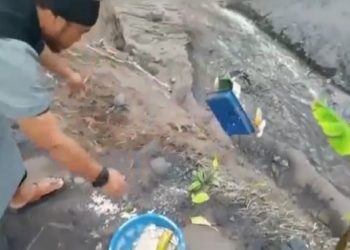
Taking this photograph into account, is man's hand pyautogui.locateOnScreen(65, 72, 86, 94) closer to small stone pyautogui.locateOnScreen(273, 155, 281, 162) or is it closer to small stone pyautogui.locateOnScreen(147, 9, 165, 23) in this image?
small stone pyautogui.locateOnScreen(147, 9, 165, 23)

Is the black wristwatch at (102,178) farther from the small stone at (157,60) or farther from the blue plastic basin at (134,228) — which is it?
the small stone at (157,60)

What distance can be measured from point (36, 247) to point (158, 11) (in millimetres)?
1595

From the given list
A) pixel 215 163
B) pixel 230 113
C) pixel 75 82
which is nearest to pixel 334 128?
pixel 230 113

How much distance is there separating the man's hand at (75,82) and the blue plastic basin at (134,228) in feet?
2.49

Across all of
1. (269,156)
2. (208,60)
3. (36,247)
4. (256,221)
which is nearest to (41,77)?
(36,247)

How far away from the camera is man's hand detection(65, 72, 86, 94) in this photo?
11.3 ft

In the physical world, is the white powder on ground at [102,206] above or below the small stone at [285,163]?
below

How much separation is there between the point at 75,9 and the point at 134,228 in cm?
108

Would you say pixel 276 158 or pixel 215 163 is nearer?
pixel 215 163

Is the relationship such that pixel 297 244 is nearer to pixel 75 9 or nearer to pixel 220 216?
pixel 220 216

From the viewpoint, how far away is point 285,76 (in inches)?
158

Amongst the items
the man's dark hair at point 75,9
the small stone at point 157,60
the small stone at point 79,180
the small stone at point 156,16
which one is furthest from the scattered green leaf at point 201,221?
the small stone at point 156,16

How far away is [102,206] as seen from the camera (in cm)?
332

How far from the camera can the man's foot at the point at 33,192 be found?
10.7ft
